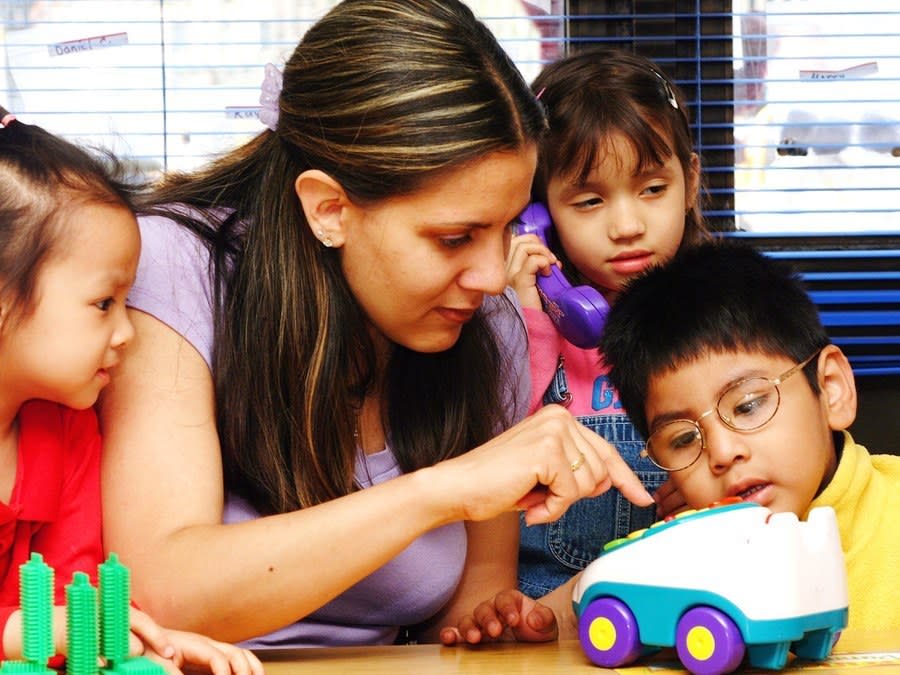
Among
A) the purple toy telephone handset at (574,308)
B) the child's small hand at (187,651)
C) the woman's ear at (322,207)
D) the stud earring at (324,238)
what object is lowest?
the child's small hand at (187,651)

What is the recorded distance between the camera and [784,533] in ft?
3.74

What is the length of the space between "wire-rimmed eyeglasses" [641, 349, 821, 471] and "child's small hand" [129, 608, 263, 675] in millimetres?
635

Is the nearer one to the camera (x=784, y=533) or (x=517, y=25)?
(x=784, y=533)

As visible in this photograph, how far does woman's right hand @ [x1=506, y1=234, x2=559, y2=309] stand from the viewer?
202 cm

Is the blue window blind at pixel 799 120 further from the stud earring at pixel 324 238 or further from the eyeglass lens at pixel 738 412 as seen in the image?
the stud earring at pixel 324 238

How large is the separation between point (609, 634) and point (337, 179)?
59 cm

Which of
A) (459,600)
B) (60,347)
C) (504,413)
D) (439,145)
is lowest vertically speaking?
(459,600)

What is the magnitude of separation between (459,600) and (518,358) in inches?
13.8

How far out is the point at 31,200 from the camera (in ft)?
4.13

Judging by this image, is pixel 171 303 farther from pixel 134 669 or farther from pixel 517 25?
pixel 517 25

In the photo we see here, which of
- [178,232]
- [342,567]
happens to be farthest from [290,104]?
[342,567]

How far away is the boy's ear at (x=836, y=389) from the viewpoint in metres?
1.63

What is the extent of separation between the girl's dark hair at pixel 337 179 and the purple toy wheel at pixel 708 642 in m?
0.49

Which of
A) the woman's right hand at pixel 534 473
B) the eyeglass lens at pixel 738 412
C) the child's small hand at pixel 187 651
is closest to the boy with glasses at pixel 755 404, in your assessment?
the eyeglass lens at pixel 738 412
